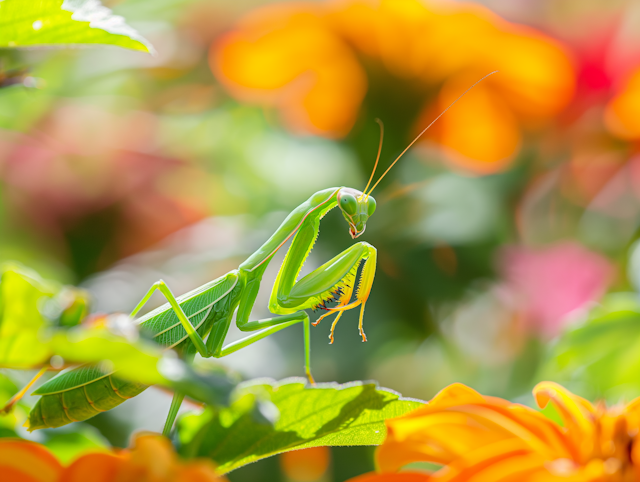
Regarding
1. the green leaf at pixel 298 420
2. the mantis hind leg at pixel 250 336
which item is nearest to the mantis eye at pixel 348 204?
the mantis hind leg at pixel 250 336

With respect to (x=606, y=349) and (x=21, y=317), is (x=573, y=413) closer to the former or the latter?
(x=21, y=317)

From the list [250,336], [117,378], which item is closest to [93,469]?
[117,378]

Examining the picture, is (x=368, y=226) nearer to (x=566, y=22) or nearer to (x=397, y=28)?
(x=397, y=28)

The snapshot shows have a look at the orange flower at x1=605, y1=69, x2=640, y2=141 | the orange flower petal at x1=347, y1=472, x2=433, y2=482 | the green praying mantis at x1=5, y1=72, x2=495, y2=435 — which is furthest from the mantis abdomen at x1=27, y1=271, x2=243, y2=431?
the orange flower at x1=605, y1=69, x2=640, y2=141

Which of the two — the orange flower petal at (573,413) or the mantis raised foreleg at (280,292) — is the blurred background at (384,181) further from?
the orange flower petal at (573,413)

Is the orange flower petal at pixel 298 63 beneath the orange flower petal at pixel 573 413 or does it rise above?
beneath

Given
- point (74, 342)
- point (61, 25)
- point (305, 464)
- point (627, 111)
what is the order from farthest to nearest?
point (627, 111), point (305, 464), point (61, 25), point (74, 342)

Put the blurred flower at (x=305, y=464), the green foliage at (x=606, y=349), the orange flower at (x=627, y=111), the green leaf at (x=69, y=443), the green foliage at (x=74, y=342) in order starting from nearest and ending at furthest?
the green foliage at (x=74, y=342)
the green leaf at (x=69, y=443)
the green foliage at (x=606, y=349)
the blurred flower at (x=305, y=464)
the orange flower at (x=627, y=111)
